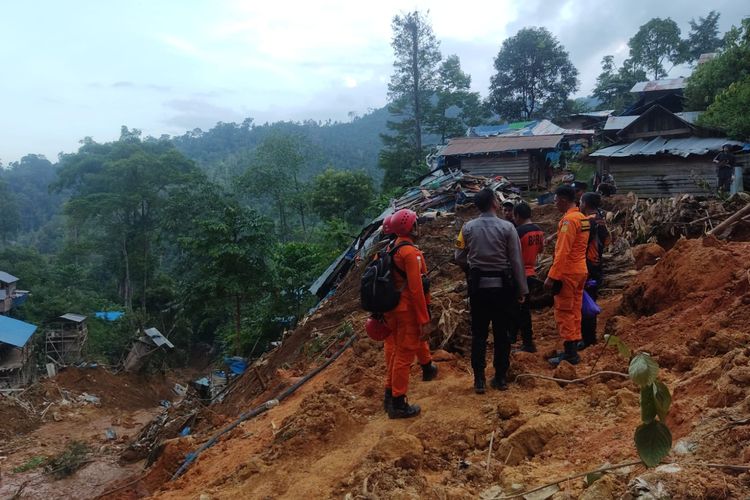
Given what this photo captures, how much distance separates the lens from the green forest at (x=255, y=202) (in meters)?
18.1

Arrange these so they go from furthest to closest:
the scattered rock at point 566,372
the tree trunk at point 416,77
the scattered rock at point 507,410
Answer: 1. the tree trunk at point 416,77
2. the scattered rock at point 566,372
3. the scattered rock at point 507,410

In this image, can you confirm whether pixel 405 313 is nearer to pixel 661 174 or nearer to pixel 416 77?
pixel 661 174

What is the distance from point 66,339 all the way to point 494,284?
82.4ft

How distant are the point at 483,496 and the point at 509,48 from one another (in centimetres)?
3723

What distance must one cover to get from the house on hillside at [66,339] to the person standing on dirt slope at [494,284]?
928 inches

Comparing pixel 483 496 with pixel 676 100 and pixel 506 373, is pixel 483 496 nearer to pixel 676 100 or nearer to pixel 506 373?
pixel 506 373

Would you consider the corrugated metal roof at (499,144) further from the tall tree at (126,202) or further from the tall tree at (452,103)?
the tall tree at (126,202)

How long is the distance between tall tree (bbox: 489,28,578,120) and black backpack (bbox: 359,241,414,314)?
35.2m

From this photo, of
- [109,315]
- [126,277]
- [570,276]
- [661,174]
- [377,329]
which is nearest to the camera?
[377,329]

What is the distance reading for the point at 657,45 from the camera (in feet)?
135

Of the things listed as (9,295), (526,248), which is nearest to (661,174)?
(526,248)

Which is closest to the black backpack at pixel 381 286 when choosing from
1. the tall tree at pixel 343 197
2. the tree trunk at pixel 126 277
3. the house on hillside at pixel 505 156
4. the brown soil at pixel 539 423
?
the brown soil at pixel 539 423

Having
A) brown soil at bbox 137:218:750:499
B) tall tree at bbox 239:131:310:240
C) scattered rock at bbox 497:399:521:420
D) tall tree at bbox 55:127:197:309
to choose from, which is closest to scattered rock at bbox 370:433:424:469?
brown soil at bbox 137:218:750:499

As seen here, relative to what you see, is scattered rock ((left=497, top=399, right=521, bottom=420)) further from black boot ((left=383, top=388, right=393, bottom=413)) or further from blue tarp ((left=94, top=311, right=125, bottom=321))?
blue tarp ((left=94, top=311, right=125, bottom=321))
